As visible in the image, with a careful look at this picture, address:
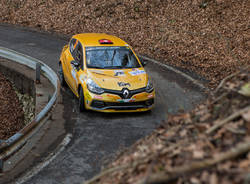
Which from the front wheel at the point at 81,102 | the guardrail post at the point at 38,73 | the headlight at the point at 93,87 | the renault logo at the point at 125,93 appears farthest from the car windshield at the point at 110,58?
the guardrail post at the point at 38,73

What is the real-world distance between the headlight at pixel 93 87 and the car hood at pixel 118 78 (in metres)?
0.08

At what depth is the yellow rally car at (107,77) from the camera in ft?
33.9

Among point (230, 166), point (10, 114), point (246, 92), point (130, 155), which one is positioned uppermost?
point (246, 92)

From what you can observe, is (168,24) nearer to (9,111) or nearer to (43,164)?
(9,111)

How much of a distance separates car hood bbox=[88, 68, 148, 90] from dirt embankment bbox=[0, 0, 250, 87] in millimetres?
3439

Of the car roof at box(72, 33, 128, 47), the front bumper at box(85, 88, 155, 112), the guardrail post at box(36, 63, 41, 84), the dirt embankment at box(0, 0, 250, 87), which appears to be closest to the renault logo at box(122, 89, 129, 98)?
the front bumper at box(85, 88, 155, 112)

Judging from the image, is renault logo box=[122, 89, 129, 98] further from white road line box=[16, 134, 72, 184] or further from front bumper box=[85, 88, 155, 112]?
white road line box=[16, 134, 72, 184]

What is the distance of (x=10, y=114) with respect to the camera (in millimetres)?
14086

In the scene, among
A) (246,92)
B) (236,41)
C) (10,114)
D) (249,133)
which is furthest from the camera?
(236,41)

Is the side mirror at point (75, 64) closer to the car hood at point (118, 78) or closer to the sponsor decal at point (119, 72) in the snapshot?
the car hood at point (118, 78)

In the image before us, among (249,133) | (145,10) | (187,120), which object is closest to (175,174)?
(249,133)

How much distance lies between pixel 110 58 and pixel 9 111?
5128mm

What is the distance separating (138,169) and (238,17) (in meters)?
13.5

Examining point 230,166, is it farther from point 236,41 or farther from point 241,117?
point 236,41
